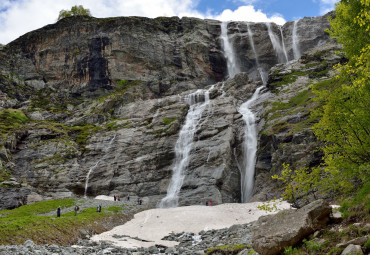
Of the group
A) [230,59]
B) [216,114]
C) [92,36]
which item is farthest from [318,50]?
[92,36]

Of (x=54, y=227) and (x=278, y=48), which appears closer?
(x=54, y=227)

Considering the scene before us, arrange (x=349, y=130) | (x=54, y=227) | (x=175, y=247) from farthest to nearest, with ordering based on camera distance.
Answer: (x=54, y=227) < (x=175, y=247) < (x=349, y=130)

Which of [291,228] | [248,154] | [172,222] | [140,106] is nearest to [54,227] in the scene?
[172,222]

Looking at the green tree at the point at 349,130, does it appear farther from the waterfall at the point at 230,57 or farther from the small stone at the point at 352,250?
the waterfall at the point at 230,57

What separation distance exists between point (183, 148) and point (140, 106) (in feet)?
98.8

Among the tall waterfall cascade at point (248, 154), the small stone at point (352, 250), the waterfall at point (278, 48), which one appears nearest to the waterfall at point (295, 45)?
the waterfall at point (278, 48)

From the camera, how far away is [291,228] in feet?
39.1

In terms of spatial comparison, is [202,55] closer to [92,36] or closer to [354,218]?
[92,36]

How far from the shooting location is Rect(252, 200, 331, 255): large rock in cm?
1166

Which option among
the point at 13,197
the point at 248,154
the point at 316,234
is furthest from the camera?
the point at 248,154

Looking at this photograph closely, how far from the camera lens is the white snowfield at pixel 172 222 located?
2700 cm

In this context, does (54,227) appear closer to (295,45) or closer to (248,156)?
(248,156)

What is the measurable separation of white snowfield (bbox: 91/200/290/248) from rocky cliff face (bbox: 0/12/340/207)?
8889mm

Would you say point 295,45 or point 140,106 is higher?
point 295,45
